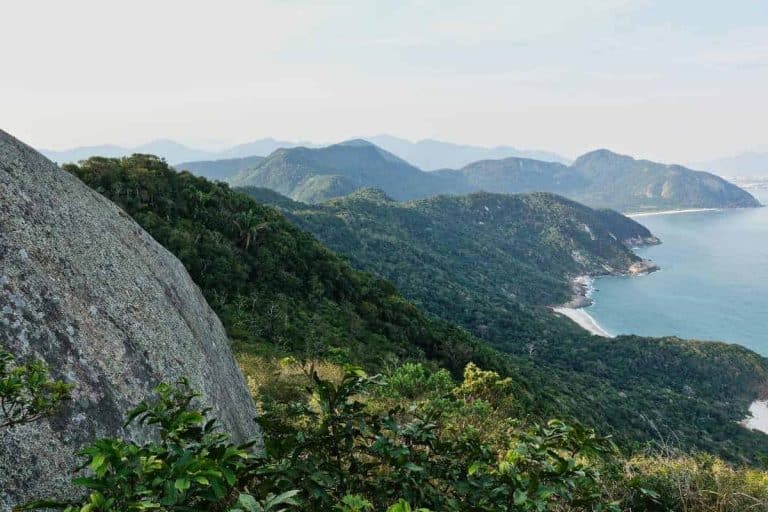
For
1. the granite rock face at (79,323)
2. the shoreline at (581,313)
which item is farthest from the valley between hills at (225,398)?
the shoreline at (581,313)

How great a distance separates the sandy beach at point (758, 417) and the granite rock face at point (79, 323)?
122 m

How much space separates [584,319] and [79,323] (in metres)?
178

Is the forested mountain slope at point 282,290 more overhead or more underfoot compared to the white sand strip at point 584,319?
more overhead

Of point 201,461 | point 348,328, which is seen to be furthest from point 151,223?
point 201,461

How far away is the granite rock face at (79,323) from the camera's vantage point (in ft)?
15.0

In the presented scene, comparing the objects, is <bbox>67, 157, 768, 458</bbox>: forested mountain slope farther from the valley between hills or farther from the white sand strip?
the white sand strip

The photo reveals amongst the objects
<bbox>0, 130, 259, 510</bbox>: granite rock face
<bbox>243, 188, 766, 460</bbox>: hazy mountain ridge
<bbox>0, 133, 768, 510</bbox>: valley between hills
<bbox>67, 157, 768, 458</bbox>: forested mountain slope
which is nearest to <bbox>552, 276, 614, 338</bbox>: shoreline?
<bbox>243, 188, 766, 460</bbox>: hazy mountain ridge

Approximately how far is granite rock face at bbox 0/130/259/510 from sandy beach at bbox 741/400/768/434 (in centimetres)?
12250

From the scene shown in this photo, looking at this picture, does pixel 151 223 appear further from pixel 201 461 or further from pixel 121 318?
pixel 201 461

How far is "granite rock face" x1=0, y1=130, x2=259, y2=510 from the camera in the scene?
4582mm

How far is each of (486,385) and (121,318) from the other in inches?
538

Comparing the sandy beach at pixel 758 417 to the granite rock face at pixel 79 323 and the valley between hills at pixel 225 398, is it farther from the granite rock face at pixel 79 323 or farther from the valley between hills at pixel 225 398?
the granite rock face at pixel 79 323

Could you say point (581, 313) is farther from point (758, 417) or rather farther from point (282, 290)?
point (282, 290)

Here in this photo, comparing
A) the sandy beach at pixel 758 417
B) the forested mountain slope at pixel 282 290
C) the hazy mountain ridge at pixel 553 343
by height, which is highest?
the forested mountain slope at pixel 282 290
